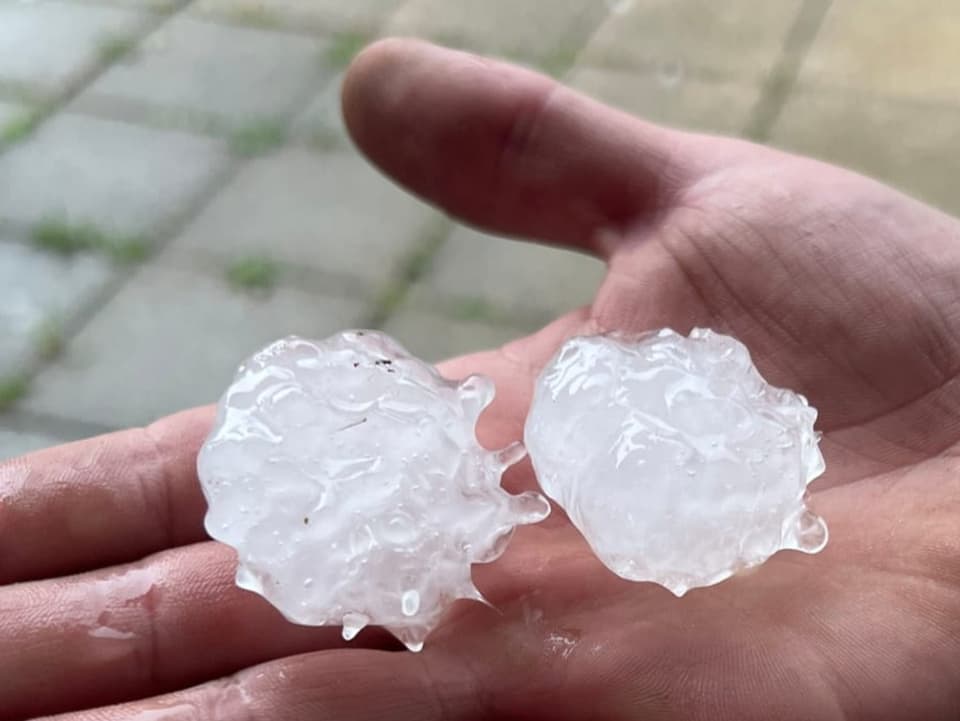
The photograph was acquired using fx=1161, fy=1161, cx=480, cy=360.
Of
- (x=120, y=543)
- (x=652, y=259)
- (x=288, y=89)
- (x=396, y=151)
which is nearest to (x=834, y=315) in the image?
(x=652, y=259)

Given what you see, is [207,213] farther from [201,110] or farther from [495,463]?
[495,463]

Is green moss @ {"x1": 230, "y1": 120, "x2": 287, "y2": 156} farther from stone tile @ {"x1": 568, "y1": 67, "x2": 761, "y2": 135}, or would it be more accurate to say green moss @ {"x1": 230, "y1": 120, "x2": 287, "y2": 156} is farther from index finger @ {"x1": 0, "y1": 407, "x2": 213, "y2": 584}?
index finger @ {"x1": 0, "y1": 407, "x2": 213, "y2": 584}

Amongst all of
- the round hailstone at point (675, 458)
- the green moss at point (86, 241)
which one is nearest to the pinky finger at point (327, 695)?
the round hailstone at point (675, 458)

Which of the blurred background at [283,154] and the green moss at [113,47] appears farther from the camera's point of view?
the green moss at [113,47]

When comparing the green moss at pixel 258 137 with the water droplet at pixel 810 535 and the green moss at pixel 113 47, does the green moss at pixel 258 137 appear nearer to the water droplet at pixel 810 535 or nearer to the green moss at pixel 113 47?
the green moss at pixel 113 47

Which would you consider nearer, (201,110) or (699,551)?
(699,551)

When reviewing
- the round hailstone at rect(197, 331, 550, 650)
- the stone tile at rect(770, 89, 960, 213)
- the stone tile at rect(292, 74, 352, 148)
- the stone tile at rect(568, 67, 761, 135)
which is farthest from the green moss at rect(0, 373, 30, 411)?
the stone tile at rect(770, 89, 960, 213)

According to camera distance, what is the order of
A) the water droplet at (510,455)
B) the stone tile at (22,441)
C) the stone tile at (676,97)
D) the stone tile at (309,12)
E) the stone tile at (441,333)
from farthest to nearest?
1. the stone tile at (309,12)
2. the stone tile at (676,97)
3. the stone tile at (441,333)
4. the stone tile at (22,441)
5. the water droplet at (510,455)
